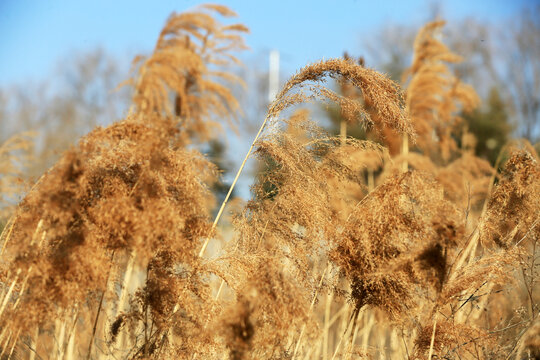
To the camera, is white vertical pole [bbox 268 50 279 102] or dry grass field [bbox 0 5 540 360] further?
white vertical pole [bbox 268 50 279 102]

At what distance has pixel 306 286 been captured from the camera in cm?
349

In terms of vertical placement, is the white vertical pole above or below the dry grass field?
above

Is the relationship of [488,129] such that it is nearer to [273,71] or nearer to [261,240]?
[273,71]

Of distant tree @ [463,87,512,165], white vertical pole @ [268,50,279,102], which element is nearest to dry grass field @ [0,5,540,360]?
distant tree @ [463,87,512,165]

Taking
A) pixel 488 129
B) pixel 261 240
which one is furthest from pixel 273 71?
pixel 261 240

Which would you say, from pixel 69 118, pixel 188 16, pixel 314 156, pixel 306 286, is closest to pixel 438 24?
pixel 188 16

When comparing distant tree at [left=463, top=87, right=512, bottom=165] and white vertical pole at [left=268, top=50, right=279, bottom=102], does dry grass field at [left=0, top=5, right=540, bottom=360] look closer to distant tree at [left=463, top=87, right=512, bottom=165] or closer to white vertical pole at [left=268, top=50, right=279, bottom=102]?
distant tree at [left=463, top=87, right=512, bottom=165]

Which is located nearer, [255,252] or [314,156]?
[255,252]

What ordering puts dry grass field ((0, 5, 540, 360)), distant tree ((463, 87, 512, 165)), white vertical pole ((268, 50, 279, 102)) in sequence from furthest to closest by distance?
white vertical pole ((268, 50, 279, 102)) → distant tree ((463, 87, 512, 165)) → dry grass field ((0, 5, 540, 360))

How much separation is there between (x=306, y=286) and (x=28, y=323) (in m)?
1.59

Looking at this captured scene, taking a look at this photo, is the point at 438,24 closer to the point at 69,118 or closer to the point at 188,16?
the point at 188,16

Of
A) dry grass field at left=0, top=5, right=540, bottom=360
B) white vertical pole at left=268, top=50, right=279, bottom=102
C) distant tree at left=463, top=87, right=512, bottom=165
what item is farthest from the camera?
white vertical pole at left=268, top=50, right=279, bottom=102

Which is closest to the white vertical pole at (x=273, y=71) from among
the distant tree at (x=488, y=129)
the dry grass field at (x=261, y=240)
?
the distant tree at (x=488, y=129)

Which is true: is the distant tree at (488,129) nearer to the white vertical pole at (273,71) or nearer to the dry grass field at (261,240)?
the white vertical pole at (273,71)
